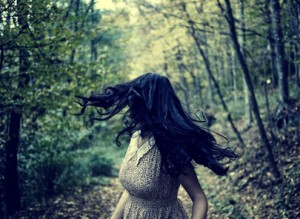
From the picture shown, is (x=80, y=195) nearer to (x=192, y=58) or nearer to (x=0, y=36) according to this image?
(x=0, y=36)

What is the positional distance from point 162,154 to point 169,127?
7.9 inches

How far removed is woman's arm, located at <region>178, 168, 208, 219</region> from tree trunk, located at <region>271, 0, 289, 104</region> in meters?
5.31

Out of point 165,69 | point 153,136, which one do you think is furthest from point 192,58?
point 153,136

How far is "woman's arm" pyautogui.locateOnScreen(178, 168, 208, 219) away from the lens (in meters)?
2.23

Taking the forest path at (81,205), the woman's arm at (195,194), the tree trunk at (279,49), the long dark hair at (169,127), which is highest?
the tree trunk at (279,49)

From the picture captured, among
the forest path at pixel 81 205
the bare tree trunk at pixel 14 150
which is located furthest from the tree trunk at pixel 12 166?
the forest path at pixel 81 205

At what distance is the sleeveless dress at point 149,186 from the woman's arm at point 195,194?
8 cm

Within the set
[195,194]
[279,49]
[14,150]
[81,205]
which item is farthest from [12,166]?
[279,49]

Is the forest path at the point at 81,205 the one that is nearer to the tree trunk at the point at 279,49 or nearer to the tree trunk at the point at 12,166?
the tree trunk at the point at 12,166

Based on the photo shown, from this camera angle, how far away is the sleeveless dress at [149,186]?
2293mm

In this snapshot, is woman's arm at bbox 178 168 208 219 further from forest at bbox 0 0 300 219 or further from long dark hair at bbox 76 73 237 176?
forest at bbox 0 0 300 219

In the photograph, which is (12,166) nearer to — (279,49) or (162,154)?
(162,154)

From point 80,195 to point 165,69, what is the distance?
533 inches

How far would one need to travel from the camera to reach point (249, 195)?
748cm
